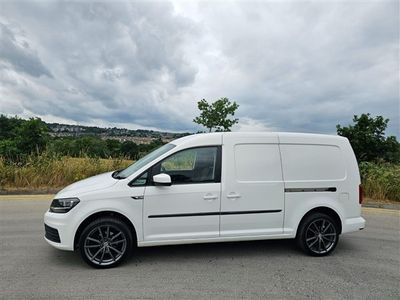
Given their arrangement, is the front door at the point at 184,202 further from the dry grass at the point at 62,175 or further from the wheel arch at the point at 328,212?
the dry grass at the point at 62,175

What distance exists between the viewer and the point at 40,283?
402 cm

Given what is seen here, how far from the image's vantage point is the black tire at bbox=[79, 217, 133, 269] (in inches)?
176

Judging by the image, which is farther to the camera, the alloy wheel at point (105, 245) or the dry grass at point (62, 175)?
the dry grass at point (62, 175)

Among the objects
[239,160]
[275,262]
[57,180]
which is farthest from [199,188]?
[57,180]

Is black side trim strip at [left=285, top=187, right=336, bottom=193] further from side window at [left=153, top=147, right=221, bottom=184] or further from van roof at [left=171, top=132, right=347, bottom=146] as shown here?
side window at [left=153, top=147, right=221, bottom=184]

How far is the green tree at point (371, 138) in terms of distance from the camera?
91.5ft

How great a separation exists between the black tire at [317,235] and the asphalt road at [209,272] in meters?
0.15

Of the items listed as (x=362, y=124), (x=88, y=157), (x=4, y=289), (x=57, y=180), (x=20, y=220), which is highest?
(x=362, y=124)

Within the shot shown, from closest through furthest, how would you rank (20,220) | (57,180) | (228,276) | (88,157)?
(228,276)
(20,220)
(57,180)
(88,157)

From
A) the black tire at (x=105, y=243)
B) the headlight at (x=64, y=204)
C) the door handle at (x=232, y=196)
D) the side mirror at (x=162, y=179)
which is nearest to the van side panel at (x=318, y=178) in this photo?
the door handle at (x=232, y=196)

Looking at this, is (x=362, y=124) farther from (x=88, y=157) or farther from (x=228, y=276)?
(x=228, y=276)

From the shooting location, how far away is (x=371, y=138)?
28.2 metres

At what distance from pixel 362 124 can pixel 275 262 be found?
28510 mm

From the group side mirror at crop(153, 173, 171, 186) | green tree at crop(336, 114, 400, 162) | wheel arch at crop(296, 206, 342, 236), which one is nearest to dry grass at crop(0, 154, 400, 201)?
wheel arch at crop(296, 206, 342, 236)
